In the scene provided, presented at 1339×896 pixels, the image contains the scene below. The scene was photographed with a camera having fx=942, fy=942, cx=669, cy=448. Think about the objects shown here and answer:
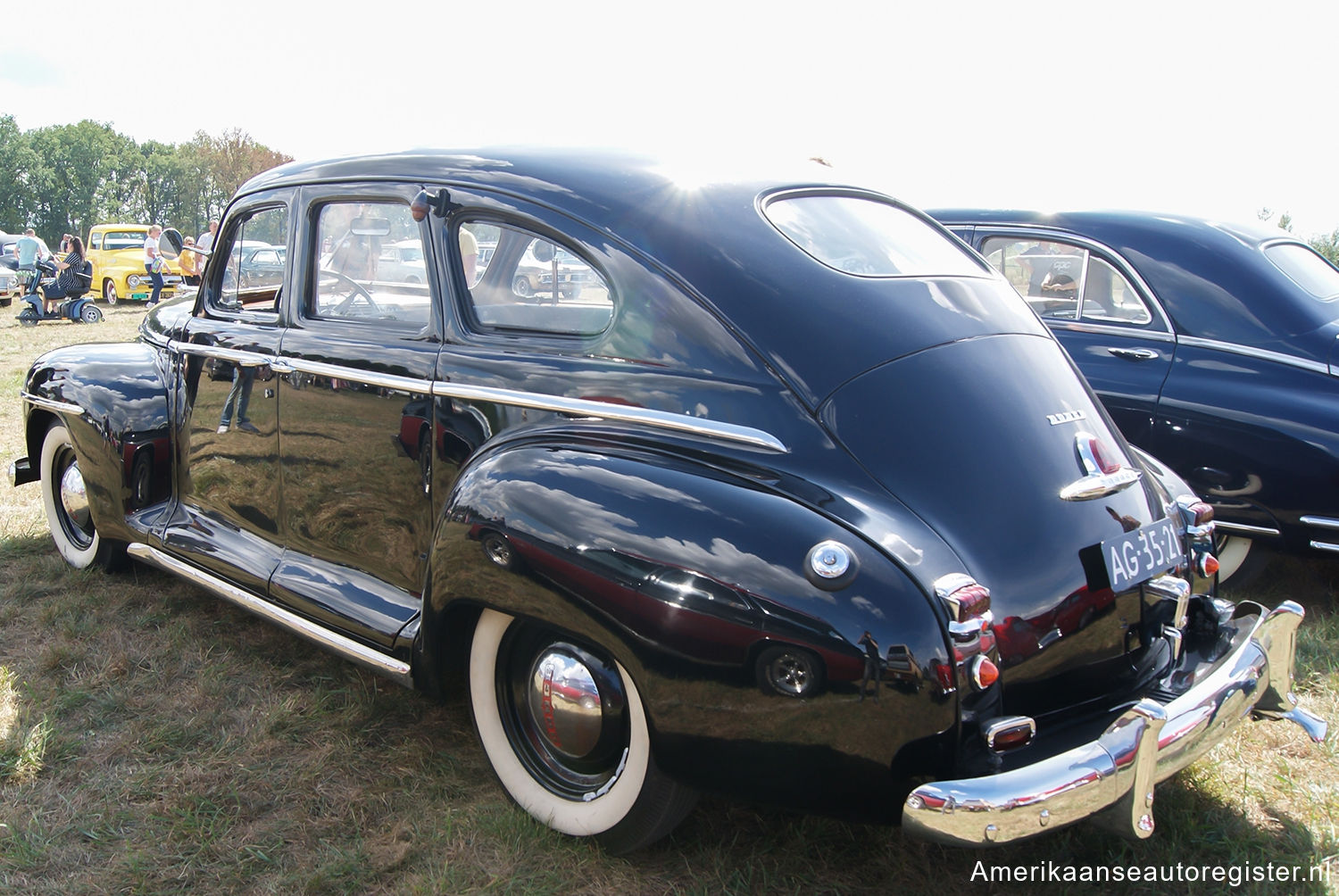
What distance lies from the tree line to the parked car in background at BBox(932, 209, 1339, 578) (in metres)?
75.4

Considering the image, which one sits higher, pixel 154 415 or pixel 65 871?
pixel 154 415

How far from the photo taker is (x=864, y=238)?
2.71m

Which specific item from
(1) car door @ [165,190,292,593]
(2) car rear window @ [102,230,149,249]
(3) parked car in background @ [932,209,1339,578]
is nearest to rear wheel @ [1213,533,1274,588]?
(3) parked car in background @ [932,209,1339,578]

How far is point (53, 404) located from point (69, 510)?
61 centimetres

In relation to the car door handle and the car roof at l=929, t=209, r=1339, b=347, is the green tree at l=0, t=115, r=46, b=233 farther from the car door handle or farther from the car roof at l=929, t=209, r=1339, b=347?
the car door handle

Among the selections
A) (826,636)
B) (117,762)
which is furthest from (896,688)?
(117,762)

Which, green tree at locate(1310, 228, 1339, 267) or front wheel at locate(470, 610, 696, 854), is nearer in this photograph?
front wheel at locate(470, 610, 696, 854)

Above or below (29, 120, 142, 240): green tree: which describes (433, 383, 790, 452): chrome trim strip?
below

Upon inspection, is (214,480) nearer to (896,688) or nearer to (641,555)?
(641,555)

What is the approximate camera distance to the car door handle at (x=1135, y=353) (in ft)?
14.0

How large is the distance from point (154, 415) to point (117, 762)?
1.47 meters

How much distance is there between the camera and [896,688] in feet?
5.86

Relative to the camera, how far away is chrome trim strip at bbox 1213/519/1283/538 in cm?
384

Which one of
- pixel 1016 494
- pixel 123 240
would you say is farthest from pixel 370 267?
pixel 123 240
